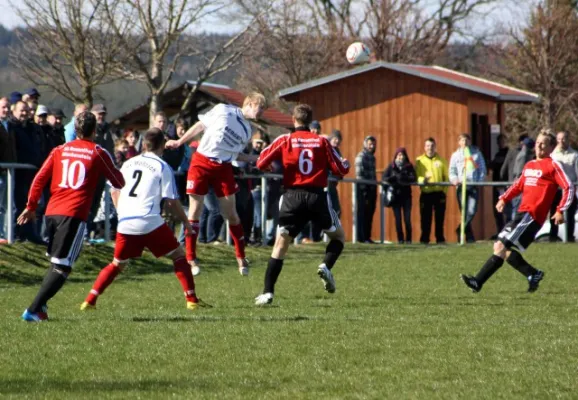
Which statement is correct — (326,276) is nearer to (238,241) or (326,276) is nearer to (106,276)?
(238,241)

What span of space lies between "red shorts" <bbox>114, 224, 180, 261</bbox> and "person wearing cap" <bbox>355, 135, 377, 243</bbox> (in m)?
11.5

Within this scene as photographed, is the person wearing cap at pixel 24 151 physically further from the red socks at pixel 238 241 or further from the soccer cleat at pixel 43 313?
the soccer cleat at pixel 43 313

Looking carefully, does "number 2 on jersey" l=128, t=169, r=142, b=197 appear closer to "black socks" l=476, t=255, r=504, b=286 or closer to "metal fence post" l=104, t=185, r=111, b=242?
"black socks" l=476, t=255, r=504, b=286

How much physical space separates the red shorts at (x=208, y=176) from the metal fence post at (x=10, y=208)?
2.75 metres

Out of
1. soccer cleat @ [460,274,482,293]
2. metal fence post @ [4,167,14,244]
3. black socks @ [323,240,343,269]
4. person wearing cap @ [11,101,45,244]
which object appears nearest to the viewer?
black socks @ [323,240,343,269]

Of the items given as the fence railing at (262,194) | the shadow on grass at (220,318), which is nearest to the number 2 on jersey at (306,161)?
the shadow on grass at (220,318)

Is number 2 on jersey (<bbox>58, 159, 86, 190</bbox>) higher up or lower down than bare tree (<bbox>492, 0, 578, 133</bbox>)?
lower down

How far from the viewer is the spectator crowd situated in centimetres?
1616

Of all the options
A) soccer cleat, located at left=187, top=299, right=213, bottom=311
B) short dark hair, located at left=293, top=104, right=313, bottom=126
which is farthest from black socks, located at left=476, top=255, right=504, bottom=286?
soccer cleat, located at left=187, top=299, right=213, bottom=311

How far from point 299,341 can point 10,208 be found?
764 centimetres

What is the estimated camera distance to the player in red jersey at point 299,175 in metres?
11.9

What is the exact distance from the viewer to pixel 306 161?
11.9 metres

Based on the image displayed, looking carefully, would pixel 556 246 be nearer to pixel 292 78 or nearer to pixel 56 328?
pixel 56 328

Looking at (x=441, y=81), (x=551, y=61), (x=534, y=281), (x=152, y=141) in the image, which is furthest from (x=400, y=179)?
(x=551, y=61)
